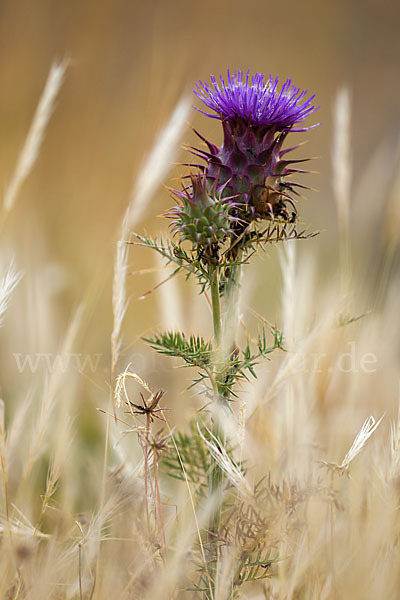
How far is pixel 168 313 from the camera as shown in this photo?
1.79 m

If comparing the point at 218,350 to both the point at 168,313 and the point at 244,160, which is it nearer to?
the point at 244,160

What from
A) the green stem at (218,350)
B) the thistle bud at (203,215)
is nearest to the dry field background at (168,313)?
the green stem at (218,350)

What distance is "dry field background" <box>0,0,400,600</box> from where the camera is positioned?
1155mm

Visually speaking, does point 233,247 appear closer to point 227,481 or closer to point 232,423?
point 232,423

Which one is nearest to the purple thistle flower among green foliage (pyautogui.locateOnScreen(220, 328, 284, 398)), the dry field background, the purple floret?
the purple floret

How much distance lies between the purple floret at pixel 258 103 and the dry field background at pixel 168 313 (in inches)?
4.3

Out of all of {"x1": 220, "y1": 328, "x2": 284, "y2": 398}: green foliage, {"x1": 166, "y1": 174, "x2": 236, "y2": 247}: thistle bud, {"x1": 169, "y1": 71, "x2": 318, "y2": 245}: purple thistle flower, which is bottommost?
{"x1": 220, "y1": 328, "x2": 284, "y2": 398}: green foliage

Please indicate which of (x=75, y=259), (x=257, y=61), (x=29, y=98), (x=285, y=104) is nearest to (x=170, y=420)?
(x=75, y=259)

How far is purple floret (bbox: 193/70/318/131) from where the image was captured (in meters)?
1.11

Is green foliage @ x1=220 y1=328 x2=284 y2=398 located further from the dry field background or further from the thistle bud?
the thistle bud

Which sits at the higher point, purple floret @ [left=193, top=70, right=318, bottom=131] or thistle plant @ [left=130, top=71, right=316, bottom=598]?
purple floret @ [left=193, top=70, right=318, bottom=131]

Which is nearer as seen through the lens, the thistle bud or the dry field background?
the thistle bud

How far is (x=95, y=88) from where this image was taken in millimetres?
3734

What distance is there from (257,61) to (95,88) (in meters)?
1.65
